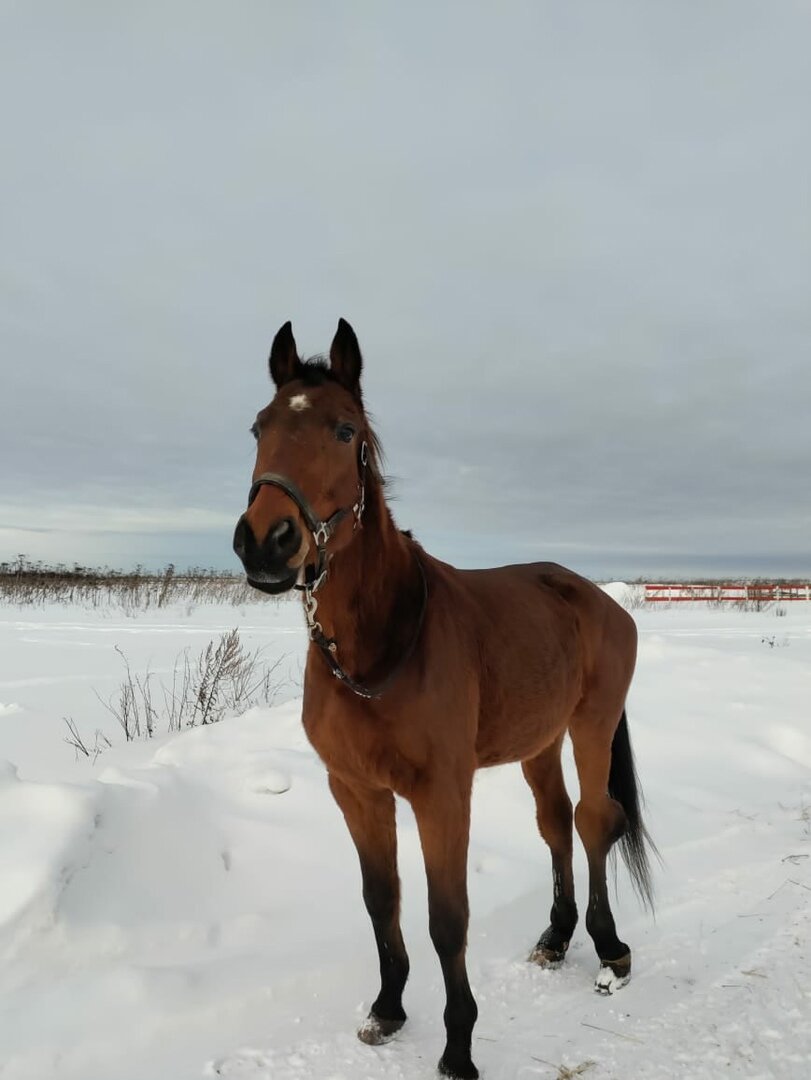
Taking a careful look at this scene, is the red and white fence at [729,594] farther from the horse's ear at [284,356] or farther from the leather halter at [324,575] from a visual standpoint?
the horse's ear at [284,356]

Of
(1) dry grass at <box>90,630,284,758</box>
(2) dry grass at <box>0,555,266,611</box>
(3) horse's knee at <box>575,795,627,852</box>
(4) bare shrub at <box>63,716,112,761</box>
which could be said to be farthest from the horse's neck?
(2) dry grass at <box>0,555,266,611</box>

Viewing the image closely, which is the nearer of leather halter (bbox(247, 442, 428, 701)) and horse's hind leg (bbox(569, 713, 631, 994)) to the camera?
leather halter (bbox(247, 442, 428, 701))

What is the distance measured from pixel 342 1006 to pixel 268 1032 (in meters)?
0.32

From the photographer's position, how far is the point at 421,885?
137 inches

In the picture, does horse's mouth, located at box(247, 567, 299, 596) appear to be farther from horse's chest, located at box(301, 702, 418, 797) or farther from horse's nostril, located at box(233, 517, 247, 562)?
horse's chest, located at box(301, 702, 418, 797)

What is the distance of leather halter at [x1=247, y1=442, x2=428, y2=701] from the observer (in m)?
1.88

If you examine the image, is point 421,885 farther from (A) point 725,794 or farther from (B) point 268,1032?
(A) point 725,794

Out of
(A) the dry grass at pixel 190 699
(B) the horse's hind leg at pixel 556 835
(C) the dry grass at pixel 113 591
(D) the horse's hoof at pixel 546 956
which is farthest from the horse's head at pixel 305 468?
(C) the dry grass at pixel 113 591

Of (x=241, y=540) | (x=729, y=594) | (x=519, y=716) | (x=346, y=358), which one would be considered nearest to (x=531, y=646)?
(x=519, y=716)

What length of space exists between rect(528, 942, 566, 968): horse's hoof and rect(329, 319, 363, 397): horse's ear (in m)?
2.52

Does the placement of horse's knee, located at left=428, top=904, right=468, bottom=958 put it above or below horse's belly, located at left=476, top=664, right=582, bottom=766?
below

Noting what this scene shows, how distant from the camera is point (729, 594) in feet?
87.0

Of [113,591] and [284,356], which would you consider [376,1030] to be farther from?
[113,591]

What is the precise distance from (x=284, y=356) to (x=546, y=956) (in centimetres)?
274
